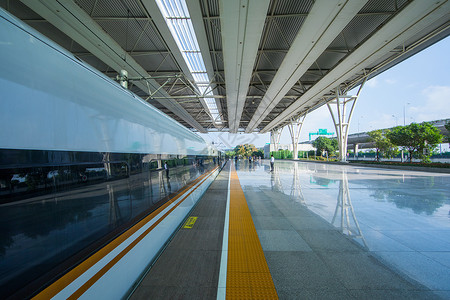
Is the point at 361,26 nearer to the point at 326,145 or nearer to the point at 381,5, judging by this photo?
the point at 381,5

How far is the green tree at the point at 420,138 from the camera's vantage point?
16.2 metres

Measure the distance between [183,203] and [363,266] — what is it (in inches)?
141

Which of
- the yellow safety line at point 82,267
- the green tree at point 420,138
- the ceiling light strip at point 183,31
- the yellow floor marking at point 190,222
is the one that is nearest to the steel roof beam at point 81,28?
the ceiling light strip at point 183,31

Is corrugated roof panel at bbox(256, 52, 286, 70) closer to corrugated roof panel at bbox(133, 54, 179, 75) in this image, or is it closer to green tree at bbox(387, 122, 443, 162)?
corrugated roof panel at bbox(133, 54, 179, 75)

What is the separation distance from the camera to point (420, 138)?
16641 mm

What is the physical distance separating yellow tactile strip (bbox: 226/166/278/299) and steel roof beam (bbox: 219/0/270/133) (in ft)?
24.7

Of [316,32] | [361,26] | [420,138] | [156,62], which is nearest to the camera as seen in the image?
[316,32]

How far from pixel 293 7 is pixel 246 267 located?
11239mm

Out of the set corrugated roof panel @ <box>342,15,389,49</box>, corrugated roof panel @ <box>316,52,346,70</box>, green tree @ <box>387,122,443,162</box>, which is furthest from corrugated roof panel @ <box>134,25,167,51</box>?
green tree @ <box>387,122,443,162</box>

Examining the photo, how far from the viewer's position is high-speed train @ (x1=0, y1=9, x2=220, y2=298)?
46.2 inches

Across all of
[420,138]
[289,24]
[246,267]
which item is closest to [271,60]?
[289,24]

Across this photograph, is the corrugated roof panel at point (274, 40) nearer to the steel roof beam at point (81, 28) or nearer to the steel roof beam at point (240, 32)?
the steel roof beam at point (240, 32)

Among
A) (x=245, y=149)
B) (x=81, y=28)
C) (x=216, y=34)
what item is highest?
(x=216, y=34)

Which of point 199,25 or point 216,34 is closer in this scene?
point 199,25
